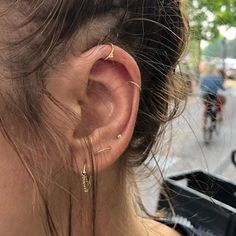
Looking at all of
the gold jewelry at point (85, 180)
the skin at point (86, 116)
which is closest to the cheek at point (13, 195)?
the skin at point (86, 116)

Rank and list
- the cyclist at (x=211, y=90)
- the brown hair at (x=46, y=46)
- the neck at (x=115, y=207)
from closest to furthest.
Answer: the brown hair at (x=46, y=46) < the neck at (x=115, y=207) < the cyclist at (x=211, y=90)

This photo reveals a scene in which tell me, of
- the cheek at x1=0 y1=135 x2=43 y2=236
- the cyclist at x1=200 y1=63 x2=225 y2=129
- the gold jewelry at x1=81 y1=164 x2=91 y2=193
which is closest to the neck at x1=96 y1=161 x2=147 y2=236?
the gold jewelry at x1=81 y1=164 x2=91 y2=193

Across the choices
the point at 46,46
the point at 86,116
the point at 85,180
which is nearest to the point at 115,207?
the point at 85,180

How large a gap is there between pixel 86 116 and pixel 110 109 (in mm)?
47

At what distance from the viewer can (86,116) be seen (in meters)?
0.85

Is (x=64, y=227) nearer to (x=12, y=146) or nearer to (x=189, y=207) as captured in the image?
(x=12, y=146)

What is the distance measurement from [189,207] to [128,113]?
65 centimetres

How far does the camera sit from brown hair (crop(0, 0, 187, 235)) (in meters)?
0.79

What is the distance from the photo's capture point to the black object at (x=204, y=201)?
4.14 ft

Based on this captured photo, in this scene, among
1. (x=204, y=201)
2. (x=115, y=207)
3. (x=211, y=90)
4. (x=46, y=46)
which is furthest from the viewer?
(x=204, y=201)

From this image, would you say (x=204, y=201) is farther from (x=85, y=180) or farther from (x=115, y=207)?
(x=85, y=180)

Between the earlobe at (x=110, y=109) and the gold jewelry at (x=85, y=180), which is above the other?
the earlobe at (x=110, y=109)

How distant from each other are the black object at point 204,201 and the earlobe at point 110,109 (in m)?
0.53

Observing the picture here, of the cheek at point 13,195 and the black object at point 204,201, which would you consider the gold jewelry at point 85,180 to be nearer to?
the cheek at point 13,195
